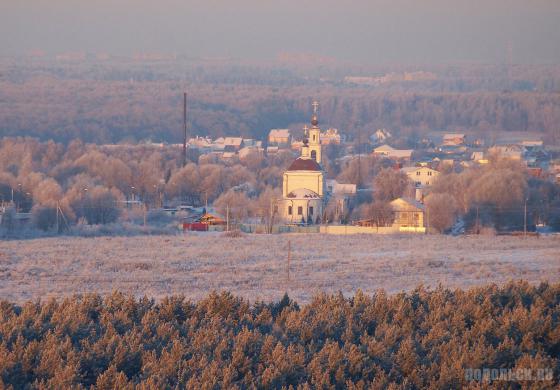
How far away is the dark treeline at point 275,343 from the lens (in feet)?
34.5

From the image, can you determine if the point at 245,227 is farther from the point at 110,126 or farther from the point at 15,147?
the point at 110,126

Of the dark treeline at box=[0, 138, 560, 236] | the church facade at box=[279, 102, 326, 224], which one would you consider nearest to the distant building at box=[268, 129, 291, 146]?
the dark treeline at box=[0, 138, 560, 236]

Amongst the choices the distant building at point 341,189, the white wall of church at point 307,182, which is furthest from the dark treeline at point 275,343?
the distant building at point 341,189

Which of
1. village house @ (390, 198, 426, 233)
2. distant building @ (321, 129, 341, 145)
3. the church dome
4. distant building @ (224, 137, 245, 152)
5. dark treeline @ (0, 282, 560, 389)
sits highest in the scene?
distant building @ (321, 129, 341, 145)

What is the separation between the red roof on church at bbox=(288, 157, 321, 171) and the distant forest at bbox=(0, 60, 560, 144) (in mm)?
67509

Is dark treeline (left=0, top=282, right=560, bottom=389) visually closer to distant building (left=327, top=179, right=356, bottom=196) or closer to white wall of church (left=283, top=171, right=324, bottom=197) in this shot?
white wall of church (left=283, top=171, right=324, bottom=197)

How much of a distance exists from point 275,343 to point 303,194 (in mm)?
32970

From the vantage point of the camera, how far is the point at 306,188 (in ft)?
150

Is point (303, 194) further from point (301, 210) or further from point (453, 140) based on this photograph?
point (453, 140)

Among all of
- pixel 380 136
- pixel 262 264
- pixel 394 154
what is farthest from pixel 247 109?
pixel 262 264

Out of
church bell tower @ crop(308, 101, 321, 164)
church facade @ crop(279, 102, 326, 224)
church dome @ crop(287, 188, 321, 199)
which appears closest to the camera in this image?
church dome @ crop(287, 188, 321, 199)

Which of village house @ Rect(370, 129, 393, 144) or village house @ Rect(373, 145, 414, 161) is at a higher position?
village house @ Rect(370, 129, 393, 144)

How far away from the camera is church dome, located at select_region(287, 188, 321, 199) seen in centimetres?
4466

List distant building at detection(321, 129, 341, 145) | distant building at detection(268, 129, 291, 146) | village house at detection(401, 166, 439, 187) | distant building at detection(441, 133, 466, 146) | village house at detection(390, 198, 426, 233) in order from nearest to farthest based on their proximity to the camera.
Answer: village house at detection(390, 198, 426, 233) → village house at detection(401, 166, 439, 187) → distant building at detection(321, 129, 341, 145) → distant building at detection(268, 129, 291, 146) → distant building at detection(441, 133, 466, 146)
